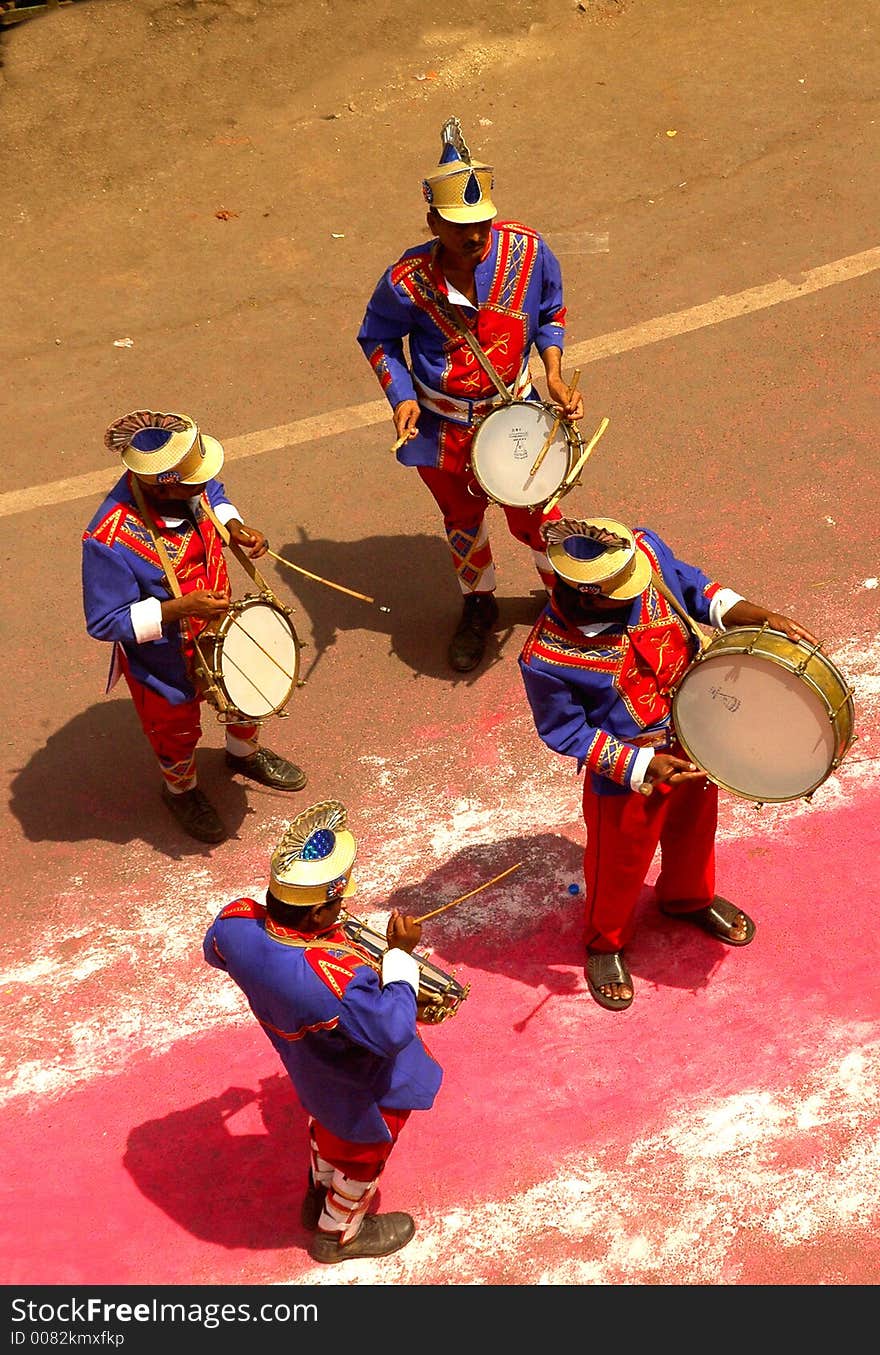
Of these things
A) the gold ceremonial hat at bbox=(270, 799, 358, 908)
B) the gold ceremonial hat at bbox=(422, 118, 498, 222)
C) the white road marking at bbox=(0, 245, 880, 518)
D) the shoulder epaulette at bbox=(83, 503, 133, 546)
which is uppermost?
the gold ceremonial hat at bbox=(422, 118, 498, 222)

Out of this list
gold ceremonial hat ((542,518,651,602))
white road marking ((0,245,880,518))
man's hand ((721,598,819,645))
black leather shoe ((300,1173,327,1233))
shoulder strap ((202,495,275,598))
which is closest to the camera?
gold ceremonial hat ((542,518,651,602))

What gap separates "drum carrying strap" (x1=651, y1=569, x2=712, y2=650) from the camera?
525 centimetres

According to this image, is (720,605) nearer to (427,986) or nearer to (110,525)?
(427,986)

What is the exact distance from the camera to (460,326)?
6.84m

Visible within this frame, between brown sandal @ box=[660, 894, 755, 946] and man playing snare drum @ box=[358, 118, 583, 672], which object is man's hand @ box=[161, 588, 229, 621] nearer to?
man playing snare drum @ box=[358, 118, 583, 672]

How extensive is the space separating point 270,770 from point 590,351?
3.72 m

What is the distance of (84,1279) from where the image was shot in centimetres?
514

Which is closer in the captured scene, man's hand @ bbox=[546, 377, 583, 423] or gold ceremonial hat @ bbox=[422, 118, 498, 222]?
gold ceremonial hat @ bbox=[422, 118, 498, 222]

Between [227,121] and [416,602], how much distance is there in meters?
5.33

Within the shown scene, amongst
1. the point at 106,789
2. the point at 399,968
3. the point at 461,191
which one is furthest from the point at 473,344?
the point at 399,968

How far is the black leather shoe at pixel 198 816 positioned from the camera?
682 centimetres

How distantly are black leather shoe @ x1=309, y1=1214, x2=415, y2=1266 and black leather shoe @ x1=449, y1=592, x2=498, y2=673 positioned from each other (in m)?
3.05

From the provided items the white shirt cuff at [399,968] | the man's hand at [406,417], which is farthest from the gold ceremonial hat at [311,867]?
the man's hand at [406,417]

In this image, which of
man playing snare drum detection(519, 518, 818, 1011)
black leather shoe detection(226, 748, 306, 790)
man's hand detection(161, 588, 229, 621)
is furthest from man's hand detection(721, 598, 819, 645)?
black leather shoe detection(226, 748, 306, 790)
